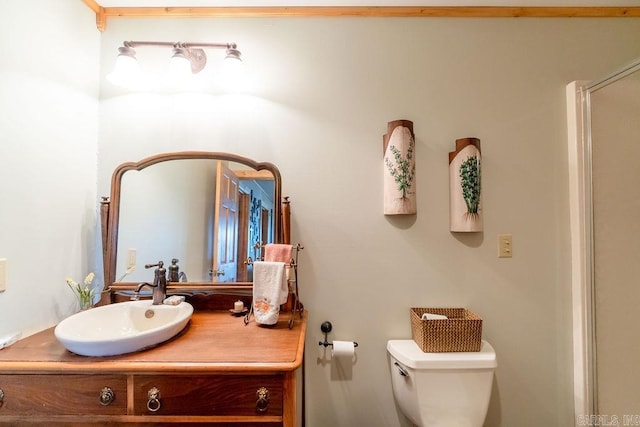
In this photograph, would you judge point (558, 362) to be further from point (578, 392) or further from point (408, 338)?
point (408, 338)

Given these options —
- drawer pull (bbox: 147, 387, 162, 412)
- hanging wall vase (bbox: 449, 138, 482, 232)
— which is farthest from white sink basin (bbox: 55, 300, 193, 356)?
hanging wall vase (bbox: 449, 138, 482, 232)

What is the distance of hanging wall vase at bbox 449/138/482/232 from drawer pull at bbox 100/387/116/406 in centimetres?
149

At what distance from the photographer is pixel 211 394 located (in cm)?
88

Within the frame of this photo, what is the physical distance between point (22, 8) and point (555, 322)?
2.71 meters

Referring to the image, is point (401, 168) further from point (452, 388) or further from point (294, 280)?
point (452, 388)

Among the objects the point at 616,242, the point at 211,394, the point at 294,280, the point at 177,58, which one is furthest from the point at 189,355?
the point at 616,242

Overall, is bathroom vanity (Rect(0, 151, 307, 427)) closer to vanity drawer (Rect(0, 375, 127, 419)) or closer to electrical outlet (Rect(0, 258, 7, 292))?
vanity drawer (Rect(0, 375, 127, 419))

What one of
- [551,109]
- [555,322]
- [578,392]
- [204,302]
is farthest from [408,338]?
[551,109]

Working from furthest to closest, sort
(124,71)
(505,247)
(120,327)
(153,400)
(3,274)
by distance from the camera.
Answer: (505,247) < (124,71) < (120,327) < (3,274) < (153,400)

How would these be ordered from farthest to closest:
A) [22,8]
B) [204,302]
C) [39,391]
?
[204,302] < [22,8] < [39,391]

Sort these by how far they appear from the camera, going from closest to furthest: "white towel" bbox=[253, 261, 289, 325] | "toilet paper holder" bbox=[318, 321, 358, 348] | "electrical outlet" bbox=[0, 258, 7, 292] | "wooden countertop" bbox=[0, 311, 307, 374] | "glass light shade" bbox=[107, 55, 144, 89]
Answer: "wooden countertop" bbox=[0, 311, 307, 374] → "electrical outlet" bbox=[0, 258, 7, 292] → "white towel" bbox=[253, 261, 289, 325] → "glass light shade" bbox=[107, 55, 144, 89] → "toilet paper holder" bbox=[318, 321, 358, 348]

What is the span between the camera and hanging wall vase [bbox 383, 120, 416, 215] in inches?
54.1

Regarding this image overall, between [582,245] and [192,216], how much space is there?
192 centimetres

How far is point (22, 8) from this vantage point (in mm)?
1107
